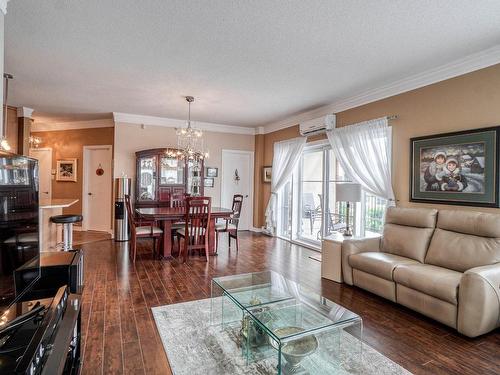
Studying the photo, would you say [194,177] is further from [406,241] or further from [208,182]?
[406,241]

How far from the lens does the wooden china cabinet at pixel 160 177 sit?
19.6 ft

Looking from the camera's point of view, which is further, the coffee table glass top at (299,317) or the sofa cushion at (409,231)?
the sofa cushion at (409,231)

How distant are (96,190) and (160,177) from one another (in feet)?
6.30

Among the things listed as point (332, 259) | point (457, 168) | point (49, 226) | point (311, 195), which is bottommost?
point (332, 259)

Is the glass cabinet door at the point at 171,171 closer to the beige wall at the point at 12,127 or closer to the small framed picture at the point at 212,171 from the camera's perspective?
the small framed picture at the point at 212,171

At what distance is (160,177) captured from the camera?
6094mm

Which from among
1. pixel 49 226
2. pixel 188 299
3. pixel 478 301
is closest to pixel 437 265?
pixel 478 301

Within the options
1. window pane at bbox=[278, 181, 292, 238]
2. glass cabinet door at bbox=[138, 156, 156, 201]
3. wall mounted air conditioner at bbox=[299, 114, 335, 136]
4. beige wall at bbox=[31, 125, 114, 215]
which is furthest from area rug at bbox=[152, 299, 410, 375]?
beige wall at bbox=[31, 125, 114, 215]

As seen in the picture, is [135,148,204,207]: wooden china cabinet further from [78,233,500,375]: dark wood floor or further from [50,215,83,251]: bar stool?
[50,215,83,251]: bar stool

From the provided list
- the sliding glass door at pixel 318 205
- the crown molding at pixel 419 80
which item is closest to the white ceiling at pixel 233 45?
the crown molding at pixel 419 80

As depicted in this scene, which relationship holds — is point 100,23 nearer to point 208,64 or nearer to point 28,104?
point 208,64

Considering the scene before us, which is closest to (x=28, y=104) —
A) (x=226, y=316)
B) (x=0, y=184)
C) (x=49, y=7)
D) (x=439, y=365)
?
(x=49, y=7)

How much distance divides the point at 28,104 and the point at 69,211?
260 centimetres

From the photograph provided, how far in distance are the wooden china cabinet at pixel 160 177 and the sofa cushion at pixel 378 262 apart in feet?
12.5
